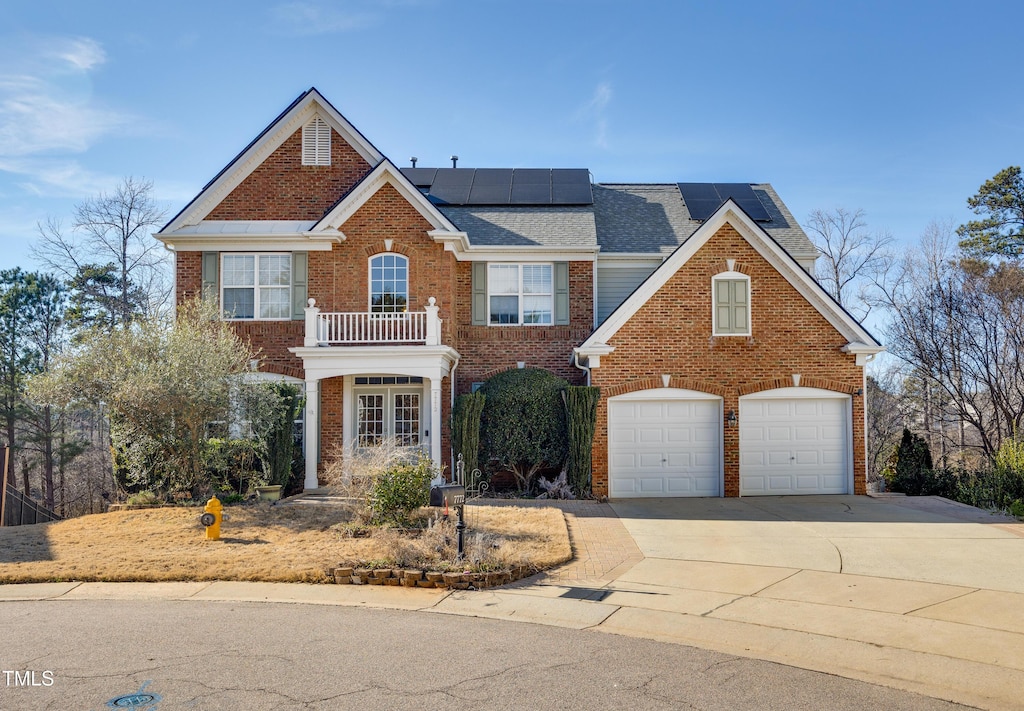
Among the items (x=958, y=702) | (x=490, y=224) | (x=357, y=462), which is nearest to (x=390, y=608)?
(x=357, y=462)

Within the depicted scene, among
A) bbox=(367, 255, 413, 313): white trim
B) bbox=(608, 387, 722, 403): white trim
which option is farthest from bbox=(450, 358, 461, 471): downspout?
bbox=(608, 387, 722, 403): white trim

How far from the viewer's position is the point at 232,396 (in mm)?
15117

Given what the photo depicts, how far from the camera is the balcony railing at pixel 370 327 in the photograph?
17.6 m

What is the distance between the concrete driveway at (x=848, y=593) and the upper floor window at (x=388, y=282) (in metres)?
7.98

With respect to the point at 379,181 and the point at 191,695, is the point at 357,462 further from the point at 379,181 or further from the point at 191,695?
the point at 379,181

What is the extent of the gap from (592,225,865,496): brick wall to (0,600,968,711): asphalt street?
1026 centimetres

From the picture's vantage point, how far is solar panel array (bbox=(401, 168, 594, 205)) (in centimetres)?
2197

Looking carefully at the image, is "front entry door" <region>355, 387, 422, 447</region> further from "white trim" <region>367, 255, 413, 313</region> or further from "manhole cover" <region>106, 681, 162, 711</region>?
"manhole cover" <region>106, 681, 162, 711</region>

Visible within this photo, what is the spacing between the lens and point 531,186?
22859 mm

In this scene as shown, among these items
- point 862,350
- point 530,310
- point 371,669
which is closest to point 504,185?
point 530,310

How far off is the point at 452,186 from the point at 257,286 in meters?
6.68

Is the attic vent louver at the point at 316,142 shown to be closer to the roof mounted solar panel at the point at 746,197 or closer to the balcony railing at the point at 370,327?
the balcony railing at the point at 370,327

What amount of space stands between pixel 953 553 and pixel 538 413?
877 cm

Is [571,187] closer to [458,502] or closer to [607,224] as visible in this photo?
[607,224]
